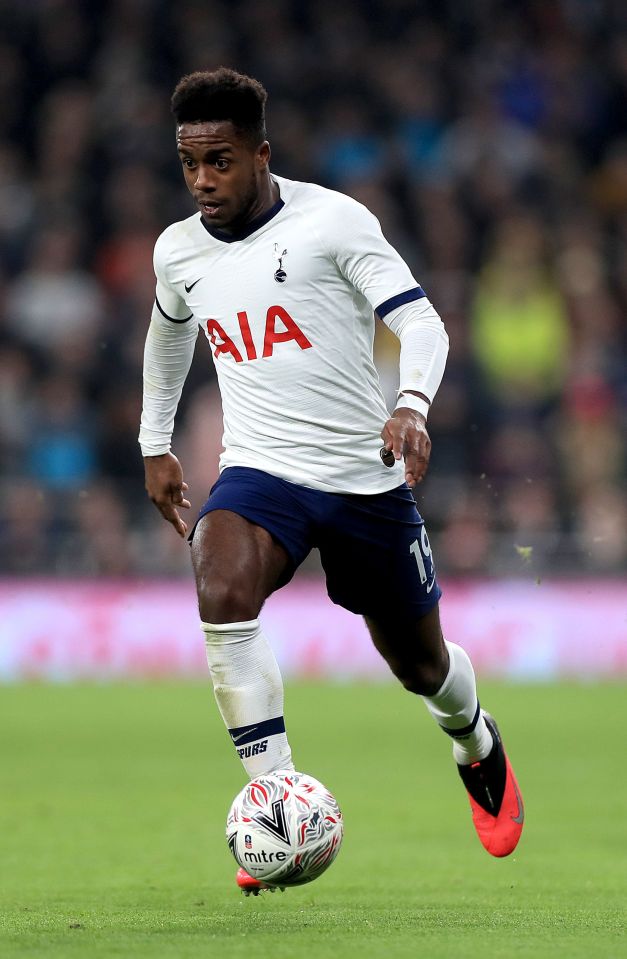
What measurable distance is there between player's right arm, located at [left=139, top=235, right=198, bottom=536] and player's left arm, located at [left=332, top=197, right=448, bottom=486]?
724 millimetres

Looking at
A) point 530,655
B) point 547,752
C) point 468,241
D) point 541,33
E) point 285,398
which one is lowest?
point 530,655

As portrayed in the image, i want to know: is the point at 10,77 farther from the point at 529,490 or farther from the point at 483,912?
the point at 483,912

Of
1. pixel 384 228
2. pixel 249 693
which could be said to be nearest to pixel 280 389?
pixel 249 693

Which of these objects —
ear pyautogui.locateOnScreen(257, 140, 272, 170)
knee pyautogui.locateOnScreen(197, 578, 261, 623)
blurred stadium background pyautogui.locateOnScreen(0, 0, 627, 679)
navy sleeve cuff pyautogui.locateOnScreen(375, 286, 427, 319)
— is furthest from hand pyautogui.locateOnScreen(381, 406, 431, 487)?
blurred stadium background pyautogui.locateOnScreen(0, 0, 627, 679)

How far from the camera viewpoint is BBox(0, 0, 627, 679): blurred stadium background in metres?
12.8

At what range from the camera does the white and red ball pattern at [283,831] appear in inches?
178

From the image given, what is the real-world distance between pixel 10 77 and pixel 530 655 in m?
7.43

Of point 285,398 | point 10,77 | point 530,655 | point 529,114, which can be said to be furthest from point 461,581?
point 285,398

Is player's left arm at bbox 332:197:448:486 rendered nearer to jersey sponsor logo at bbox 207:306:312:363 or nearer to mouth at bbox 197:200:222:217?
jersey sponsor logo at bbox 207:306:312:363

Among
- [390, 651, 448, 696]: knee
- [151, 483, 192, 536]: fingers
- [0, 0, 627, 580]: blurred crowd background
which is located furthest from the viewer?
[0, 0, 627, 580]: blurred crowd background

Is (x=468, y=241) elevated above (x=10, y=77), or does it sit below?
below

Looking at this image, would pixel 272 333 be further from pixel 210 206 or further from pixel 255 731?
pixel 255 731

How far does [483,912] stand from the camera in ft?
16.2

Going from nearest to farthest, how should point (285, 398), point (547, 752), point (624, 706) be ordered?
point (285, 398), point (547, 752), point (624, 706)
